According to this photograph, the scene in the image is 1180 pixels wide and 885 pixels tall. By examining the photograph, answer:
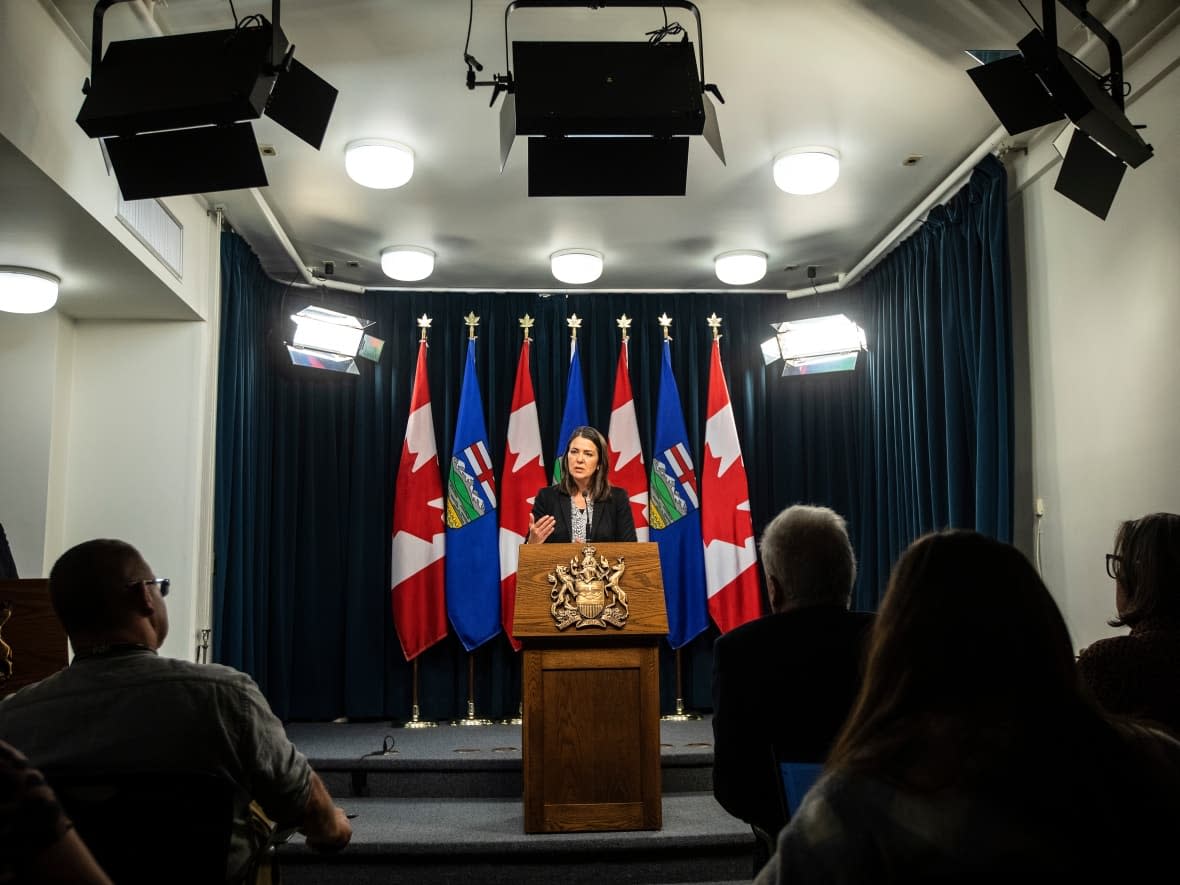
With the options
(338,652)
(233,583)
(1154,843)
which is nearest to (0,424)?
(233,583)

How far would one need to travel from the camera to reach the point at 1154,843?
95 centimetres

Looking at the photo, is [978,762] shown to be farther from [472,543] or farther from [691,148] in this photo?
[472,543]

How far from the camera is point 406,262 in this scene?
18.2ft

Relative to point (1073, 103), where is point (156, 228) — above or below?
above

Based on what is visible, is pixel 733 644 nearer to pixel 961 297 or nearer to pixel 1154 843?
pixel 1154 843

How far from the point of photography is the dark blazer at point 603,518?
461 centimetres

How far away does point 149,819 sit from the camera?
141cm

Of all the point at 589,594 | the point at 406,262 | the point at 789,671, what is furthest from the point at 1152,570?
the point at 406,262

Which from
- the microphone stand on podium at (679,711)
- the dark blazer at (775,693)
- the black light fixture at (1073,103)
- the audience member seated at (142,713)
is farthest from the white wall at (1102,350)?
the audience member seated at (142,713)


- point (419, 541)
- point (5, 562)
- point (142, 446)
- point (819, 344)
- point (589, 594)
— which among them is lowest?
point (589, 594)

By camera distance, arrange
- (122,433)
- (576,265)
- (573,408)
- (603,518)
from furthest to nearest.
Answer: (573,408), (576,265), (122,433), (603,518)

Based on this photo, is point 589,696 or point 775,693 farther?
point 589,696

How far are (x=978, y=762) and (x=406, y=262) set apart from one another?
4994mm

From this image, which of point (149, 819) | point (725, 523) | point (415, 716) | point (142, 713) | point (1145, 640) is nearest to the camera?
point (149, 819)
